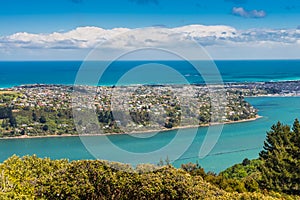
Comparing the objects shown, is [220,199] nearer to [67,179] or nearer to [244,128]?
[67,179]

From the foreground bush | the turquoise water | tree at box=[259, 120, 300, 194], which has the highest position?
the turquoise water

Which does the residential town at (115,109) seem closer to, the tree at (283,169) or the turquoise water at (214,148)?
the turquoise water at (214,148)

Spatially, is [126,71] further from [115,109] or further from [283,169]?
[283,169]

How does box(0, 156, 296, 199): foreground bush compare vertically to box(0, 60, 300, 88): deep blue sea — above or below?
below

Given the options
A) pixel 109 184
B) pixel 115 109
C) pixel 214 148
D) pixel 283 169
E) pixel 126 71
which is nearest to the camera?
pixel 126 71

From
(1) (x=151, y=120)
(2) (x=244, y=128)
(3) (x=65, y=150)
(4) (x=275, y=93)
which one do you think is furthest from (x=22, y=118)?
(4) (x=275, y=93)

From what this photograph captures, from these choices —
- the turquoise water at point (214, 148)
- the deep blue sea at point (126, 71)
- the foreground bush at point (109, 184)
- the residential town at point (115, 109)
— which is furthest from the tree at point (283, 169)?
the foreground bush at point (109, 184)

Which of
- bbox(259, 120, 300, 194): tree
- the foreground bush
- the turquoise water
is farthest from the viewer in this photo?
the turquoise water

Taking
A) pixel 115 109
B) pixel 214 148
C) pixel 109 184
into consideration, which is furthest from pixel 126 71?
pixel 214 148

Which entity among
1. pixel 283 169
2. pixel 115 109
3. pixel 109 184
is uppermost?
pixel 283 169

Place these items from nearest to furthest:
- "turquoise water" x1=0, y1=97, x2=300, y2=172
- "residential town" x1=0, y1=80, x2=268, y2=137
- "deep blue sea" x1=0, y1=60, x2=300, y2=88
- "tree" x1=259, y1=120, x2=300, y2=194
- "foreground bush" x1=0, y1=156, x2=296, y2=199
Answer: "deep blue sea" x1=0, y1=60, x2=300, y2=88 → "foreground bush" x1=0, y1=156, x2=296, y2=199 → "residential town" x1=0, y1=80, x2=268, y2=137 → "tree" x1=259, y1=120, x2=300, y2=194 → "turquoise water" x1=0, y1=97, x2=300, y2=172

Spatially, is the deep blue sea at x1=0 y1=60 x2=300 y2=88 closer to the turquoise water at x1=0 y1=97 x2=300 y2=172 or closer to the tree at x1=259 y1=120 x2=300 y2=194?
the tree at x1=259 y1=120 x2=300 y2=194

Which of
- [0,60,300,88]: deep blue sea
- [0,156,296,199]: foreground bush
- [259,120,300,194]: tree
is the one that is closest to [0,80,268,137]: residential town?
[0,60,300,88]: deep blue sea

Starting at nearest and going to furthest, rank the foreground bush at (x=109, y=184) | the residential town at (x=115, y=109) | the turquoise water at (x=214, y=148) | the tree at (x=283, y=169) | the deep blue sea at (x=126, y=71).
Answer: the deep blue sea at (x=126, y=71) → the foreground bush at (x=109, y=184) → the residential town at (x=115, y=109) → the tree at (x=283, y=169) → the turquoise water at (x=214, y=148)
